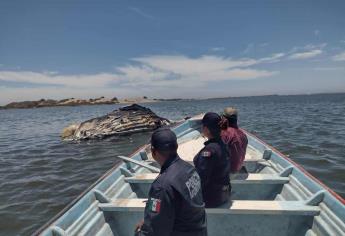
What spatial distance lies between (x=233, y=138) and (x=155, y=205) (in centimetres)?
346

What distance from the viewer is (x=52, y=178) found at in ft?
41.0

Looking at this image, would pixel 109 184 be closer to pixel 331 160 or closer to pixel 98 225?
pixel 98 225

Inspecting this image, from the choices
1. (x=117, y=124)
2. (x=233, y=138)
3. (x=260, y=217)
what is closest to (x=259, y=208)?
(x=260, y=217)

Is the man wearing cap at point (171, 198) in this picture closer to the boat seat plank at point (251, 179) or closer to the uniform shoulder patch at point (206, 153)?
the uniform shoulder patch at point (206, 153)

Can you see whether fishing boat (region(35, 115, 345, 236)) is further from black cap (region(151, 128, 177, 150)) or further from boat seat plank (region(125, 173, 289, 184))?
black cap (region(151, 128, 177, 150))

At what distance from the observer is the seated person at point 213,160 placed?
449 centimetres

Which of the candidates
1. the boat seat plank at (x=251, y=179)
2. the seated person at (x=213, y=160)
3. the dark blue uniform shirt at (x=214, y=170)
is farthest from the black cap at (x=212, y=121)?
the boat seat plank at (x=251, y=179)

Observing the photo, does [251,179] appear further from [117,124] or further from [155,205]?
[117,124]

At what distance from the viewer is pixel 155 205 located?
9.71 ft

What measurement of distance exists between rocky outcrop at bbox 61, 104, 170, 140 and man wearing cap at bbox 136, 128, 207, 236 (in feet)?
58.7

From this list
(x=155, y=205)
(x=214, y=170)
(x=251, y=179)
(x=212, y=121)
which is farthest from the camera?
(x=251, y=179)

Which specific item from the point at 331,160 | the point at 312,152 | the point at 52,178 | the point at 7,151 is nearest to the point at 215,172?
the point at 52,178

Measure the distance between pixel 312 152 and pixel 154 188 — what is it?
570 inches

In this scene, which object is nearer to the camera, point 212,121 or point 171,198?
point 171,198
